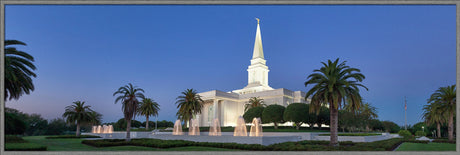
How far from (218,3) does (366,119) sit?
41.8m

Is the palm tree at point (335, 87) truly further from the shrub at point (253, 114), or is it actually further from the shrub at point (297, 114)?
the shrub at point (253, 114)

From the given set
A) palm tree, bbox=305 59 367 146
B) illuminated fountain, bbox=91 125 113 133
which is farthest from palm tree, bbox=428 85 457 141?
illuminated fountain, bbox=91 125 113 133

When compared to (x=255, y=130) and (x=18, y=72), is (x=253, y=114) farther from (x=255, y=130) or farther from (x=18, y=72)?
(x=18, y=72)

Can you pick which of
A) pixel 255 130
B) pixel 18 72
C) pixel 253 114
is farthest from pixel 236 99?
pixel 18 72

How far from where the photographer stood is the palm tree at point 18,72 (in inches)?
770

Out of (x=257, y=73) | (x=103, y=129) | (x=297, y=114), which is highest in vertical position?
(x=257, y=73)

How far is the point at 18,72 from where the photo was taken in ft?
66.0

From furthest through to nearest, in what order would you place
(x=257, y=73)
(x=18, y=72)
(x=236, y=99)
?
(x=257, y=73) → (x=236, y=99) → (x=18, y=72)

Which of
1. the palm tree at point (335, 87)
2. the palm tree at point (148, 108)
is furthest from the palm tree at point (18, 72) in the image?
the palm tree at point (148, 108)

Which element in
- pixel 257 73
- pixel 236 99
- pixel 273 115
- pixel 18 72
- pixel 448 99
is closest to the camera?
pixel 18 72

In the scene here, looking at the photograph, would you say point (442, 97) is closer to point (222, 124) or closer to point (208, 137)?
point (208, 137)

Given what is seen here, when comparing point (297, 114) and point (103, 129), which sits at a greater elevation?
point (297, 114)

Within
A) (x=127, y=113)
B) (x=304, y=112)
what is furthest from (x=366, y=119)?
(x=127, y=113)

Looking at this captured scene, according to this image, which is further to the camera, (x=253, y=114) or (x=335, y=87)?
(x=253, y=114)
